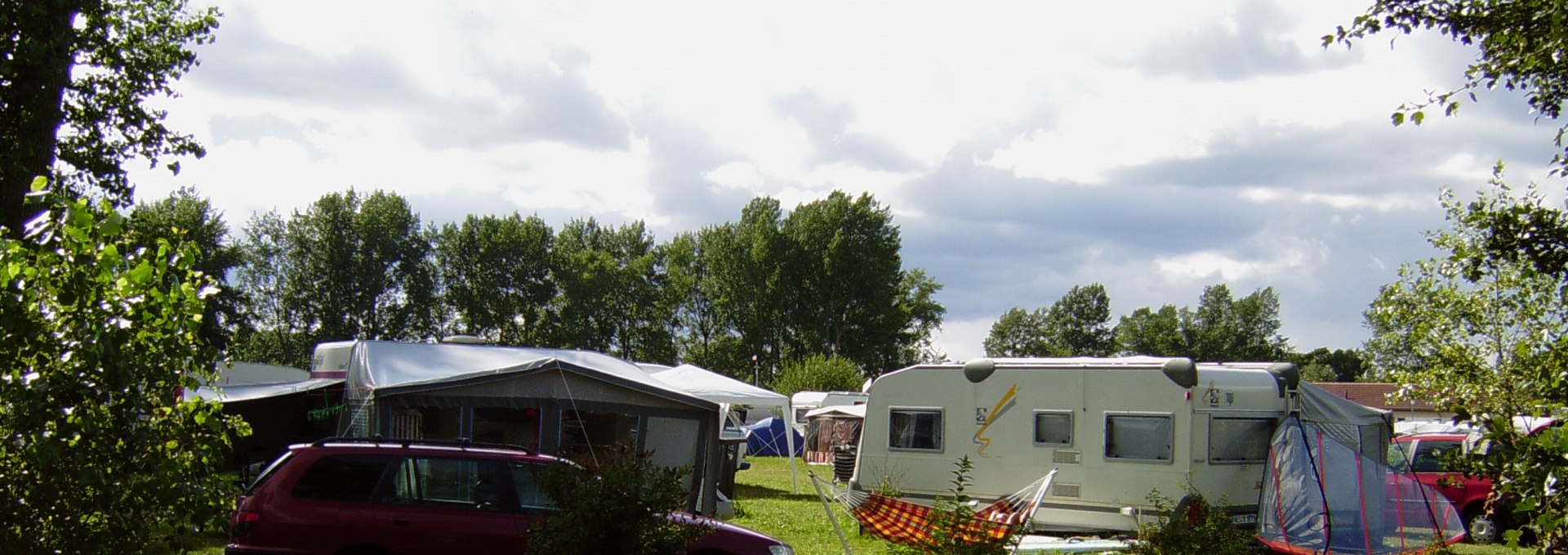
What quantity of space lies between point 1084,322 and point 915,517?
275 feet

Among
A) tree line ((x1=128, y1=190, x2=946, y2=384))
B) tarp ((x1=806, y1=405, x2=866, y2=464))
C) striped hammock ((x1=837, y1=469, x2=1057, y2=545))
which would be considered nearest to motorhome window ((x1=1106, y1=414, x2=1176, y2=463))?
striped hammock ((x1=837, y1=469, x2=1057, y2=545))

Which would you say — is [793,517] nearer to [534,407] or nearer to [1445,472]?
[534,407]

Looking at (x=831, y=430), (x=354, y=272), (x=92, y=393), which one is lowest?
(x=92, y=393)

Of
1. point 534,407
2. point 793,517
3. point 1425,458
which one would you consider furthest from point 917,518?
point 1425,458

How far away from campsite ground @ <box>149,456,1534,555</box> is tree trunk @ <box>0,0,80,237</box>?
426 centimetres

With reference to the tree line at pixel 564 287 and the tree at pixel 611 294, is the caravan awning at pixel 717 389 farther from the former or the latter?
the tree at pixel 611 294

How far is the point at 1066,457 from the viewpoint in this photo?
1441cm

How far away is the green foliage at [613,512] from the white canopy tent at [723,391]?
43.0 ft

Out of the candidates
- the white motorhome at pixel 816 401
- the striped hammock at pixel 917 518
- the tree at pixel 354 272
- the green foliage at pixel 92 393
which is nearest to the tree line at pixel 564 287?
the tree at pixel 354 272

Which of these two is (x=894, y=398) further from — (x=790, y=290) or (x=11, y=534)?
(x=790, y=290)

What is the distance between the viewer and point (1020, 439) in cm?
1477

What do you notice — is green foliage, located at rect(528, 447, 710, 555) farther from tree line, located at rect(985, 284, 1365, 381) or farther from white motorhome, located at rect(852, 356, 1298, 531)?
tree line, located at rect(985, 284, 1365, 381)

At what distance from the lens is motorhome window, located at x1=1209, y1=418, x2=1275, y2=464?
1367 centimetres

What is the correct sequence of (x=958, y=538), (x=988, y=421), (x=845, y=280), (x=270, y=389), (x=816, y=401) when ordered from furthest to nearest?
(x=845, y=280) < (x=816, y=401) < (x=270, y=389) < (x=988, y=421) < (x=958, y=538)
